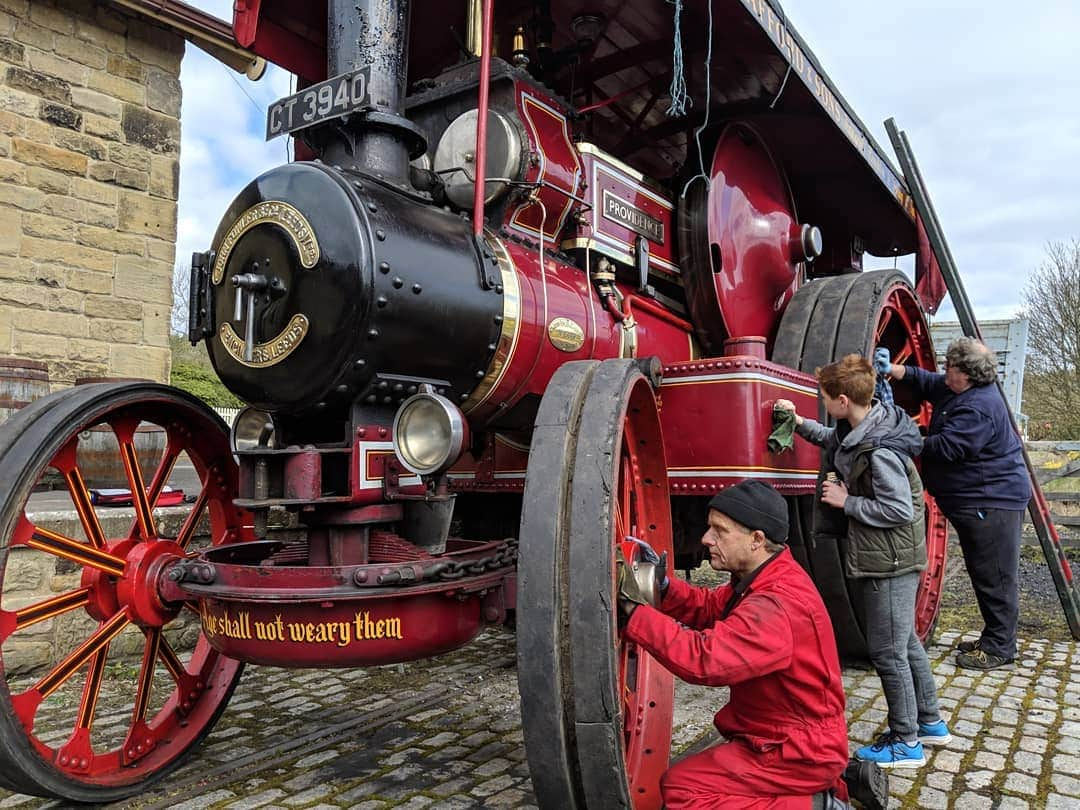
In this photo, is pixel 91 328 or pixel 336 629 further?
pixel 91 328

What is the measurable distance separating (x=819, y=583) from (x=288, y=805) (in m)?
2.38

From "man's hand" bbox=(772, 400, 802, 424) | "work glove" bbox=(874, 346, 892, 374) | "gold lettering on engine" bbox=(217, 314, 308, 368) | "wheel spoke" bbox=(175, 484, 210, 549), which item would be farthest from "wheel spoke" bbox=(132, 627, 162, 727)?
"work glove" bbox=(874, 346, 892, 374)

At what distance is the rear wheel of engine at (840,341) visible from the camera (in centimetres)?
375

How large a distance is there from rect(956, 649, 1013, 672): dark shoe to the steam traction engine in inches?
20.6

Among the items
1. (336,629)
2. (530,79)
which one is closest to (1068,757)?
(336,629)

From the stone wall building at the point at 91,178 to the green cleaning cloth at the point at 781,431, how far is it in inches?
148

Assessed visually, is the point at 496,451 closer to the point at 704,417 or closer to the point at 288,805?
the point at 704,417

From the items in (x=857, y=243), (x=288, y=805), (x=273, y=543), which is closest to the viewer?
(x=288, y=805)

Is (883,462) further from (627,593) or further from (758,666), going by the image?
(627,593)

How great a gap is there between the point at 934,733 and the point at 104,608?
2.70 m

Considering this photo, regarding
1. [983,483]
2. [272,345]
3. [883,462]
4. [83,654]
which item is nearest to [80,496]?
[83,654]

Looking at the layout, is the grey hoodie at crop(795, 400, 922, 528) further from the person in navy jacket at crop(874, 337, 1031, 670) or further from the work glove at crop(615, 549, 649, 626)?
the work glove at crop(615, 549, 649, 626)

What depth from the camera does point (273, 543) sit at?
2643 millimetres

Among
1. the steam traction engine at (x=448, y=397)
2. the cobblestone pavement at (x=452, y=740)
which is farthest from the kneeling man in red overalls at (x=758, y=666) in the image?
the cobblestone pavement at (x=452, y=740)
